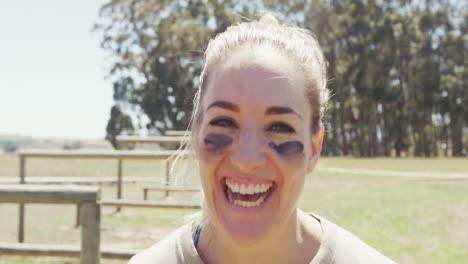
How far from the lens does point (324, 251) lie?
173cm

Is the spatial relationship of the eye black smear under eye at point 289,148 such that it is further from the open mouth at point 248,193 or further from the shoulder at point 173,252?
the shoulder at point 173,252

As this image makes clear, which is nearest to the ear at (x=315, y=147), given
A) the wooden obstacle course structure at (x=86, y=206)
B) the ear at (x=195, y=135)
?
the ear at (x=195, y=135)

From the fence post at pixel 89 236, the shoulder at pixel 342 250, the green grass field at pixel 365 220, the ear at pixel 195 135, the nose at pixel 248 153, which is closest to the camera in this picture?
the nose at pixel 248 153

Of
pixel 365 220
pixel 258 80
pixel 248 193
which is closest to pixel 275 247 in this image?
pixel 248 193

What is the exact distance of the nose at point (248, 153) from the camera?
62.6 inches

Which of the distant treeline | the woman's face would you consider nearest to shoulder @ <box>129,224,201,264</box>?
the woman's face

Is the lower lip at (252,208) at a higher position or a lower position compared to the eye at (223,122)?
lower

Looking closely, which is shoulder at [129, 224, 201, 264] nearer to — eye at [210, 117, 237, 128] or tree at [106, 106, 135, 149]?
eye at [210, 117, 237, 128]

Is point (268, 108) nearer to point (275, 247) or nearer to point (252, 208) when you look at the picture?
point (252, 208)

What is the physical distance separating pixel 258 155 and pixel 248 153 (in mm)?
26

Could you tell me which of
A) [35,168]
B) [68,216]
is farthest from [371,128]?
[68,216]

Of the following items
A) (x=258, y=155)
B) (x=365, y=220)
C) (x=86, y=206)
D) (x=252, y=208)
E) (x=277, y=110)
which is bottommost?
(x=365, y=220)

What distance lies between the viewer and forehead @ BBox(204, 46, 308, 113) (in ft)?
5.37

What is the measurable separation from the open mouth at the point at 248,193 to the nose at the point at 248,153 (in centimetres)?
4
